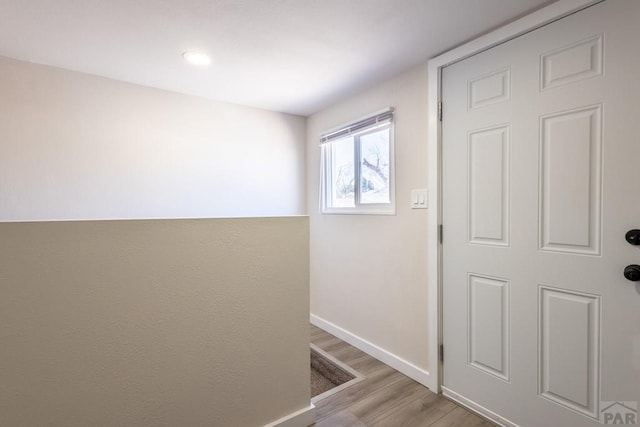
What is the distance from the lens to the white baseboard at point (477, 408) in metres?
1.63

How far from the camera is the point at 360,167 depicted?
2.68 meters

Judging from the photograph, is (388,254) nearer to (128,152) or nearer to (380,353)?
(380,353)

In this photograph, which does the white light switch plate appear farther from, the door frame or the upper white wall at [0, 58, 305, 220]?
the upper white wall at [0, 58, 305, 220]

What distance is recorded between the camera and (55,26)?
163 centimetres

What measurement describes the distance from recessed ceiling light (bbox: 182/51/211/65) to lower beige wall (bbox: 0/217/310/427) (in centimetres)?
125

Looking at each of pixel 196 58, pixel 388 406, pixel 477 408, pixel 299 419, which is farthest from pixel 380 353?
pixel 196 58

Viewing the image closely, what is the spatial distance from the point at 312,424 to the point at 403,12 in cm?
231

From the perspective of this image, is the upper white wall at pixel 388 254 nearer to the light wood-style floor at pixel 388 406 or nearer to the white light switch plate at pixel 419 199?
the white light switch plate at pixel 419 199

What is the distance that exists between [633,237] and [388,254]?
137cm

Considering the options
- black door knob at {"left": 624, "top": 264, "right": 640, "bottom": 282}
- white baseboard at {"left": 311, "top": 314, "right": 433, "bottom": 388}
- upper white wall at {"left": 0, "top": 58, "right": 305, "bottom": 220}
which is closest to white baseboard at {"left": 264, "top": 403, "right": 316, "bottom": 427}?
white baseboard at {"left": 311, "top": 314, "right": 433, "bottom": 388}

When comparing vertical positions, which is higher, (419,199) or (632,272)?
(419,199)

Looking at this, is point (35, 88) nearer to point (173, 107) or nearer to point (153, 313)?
point (173, 107)

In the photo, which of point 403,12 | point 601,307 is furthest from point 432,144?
point 601,307

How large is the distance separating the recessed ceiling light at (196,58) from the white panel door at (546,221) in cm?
161
